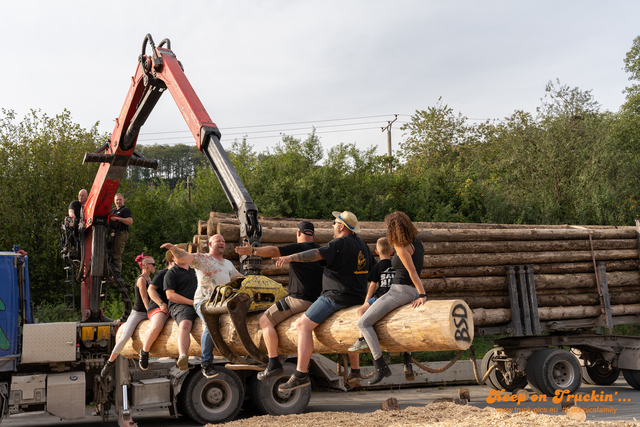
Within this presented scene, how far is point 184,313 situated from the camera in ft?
22.6

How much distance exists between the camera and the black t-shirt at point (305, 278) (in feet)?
19.8

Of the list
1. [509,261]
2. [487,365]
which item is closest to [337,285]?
[509,261]

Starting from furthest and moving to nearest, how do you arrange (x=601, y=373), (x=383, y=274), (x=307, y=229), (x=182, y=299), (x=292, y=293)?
(x=601, y=373)
(x=182, y=299)
(x=383, y=274)
(x=307, y=229)
(x=292, y=293)

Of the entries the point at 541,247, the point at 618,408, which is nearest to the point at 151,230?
the point at 541,247

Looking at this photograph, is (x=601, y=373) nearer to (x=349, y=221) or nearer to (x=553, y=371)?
(x=553, y=371)

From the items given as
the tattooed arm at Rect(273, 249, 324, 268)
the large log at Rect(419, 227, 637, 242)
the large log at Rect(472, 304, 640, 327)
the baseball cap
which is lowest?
the large log at Rect(472, 304, 640, 327)

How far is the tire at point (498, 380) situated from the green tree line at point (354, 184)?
10.4 metres

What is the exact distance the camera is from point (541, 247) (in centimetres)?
1252

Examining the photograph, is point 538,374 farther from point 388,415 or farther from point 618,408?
point 388,415

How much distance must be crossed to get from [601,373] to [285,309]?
34.7 feet

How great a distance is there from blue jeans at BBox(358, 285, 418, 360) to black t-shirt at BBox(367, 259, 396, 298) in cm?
146

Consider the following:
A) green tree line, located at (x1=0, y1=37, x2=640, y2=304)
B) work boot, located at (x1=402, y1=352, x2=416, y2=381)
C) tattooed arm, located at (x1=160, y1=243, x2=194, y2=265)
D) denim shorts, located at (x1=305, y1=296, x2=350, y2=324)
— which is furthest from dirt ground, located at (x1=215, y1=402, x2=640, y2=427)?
green tree line, located at (x1=0, y1=37, x2=640, y2=304)

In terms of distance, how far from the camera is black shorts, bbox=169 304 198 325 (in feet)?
22.6

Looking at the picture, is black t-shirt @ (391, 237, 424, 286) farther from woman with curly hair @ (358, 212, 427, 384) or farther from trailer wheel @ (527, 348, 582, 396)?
trailer wheel @ (527, 348, 582, 396)
